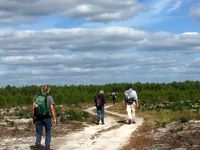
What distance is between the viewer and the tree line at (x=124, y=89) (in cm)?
6117

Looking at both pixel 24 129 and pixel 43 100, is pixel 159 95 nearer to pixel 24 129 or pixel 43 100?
pixel 24 129

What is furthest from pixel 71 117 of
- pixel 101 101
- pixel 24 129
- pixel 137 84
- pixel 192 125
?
pixel 137 84

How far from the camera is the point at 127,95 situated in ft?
101

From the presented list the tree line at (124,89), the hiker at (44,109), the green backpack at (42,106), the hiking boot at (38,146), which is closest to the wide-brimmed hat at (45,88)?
the hiker at (44,109)

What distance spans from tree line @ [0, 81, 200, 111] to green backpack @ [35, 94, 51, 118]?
1067 inches

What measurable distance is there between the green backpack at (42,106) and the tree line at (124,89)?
88.9 ft

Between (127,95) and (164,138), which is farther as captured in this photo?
(127,95)

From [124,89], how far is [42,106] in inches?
3469

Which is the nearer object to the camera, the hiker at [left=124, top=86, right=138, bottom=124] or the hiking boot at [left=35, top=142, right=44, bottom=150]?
the hiking boot at [left=35, top=142, right=44, bottom=150]

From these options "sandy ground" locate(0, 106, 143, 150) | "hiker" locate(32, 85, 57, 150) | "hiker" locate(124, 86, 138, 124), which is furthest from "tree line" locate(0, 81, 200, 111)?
"hiker" locate(32, 85, 57, 150)

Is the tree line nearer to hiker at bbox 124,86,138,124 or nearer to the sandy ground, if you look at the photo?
hiker at bbox 124,86,138,124

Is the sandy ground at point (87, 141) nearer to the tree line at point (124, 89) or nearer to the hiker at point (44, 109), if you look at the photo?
the hiker at point (44, 109)

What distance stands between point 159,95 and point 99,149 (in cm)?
6132

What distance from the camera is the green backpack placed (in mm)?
18328
